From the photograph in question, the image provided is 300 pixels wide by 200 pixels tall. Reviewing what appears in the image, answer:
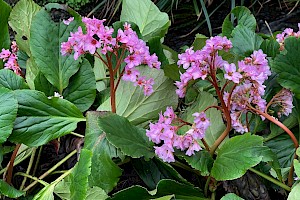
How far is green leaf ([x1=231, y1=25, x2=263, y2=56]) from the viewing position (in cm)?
104

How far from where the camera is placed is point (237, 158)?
2.81ft

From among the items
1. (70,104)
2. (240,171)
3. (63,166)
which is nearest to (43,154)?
(63,166)

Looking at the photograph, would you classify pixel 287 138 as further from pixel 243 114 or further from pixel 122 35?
pixel 122 35

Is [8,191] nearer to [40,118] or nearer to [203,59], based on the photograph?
[40,118]

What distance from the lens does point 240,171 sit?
2.74 feet

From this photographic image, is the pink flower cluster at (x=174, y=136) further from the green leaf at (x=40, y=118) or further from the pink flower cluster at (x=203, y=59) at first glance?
the green leaf at (x=40, y=118)

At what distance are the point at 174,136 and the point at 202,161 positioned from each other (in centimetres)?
8

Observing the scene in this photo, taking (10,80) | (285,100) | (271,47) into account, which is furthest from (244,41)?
(10,80)

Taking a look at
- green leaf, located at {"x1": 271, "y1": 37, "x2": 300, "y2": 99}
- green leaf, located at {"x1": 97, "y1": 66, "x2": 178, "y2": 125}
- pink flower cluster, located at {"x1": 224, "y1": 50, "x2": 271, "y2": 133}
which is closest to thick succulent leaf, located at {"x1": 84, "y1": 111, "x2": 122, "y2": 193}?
green leaf, located at {"x1": 97, "y1": 66, "x2": 178, "y2": 125}

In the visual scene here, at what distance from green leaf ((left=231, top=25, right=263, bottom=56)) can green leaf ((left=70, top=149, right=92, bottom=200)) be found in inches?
16.2

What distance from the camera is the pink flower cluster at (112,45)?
914 millimetres

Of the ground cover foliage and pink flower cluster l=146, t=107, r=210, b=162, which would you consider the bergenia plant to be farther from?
pink flower cluster l=146, t=107, r=210, b=162

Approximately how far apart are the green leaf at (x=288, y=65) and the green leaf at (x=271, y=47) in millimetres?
90

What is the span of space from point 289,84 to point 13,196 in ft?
1.90
